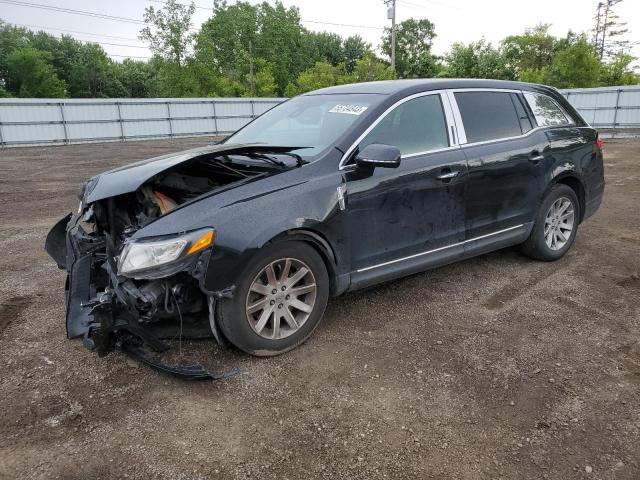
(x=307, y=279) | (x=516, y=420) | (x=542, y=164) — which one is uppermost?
(x=542, y=164)

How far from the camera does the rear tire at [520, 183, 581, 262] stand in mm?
4742

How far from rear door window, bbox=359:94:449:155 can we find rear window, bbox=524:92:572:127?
4.39 feet

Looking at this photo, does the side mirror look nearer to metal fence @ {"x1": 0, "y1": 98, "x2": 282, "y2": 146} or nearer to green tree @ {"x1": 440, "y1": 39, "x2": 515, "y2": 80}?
metal fence @ {"x1": 0, "y1": 98, "x2": 282, "y2": 146}

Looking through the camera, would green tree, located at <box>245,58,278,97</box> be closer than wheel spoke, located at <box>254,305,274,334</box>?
No

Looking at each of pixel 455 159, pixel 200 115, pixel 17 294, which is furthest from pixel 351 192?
pixel 200 115

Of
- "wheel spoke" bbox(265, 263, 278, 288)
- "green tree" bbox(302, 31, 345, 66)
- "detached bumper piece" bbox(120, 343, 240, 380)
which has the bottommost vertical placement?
"detached bumper piece" bbox(120, 343, 240, 380)

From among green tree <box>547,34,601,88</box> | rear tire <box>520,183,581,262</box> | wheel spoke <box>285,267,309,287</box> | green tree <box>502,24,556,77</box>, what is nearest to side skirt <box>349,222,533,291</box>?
rear tire <box>520,183,581,262</box>

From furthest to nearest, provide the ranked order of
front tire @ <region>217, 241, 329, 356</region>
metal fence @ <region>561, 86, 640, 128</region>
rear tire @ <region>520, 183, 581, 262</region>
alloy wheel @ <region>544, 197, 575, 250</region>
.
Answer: metal fence @ <region>561, 86, 640, 128</region>
alloy wheel @ <region>544, 197, 575, 250</region>
rear tire @ <region>520, 183, 581, 262</region>
front tire @ <region>217, 241, 329, 356</region>

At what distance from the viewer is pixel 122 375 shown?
2.99 meters

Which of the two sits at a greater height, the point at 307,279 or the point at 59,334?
the point at 307,279

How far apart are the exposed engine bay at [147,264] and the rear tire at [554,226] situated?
2.68 meters

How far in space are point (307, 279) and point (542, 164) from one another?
2713 mm

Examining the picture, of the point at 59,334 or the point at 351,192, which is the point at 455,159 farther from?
the point at 59,334

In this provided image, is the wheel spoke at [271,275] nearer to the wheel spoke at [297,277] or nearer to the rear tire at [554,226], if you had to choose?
the wheel spoke at [297,277]
